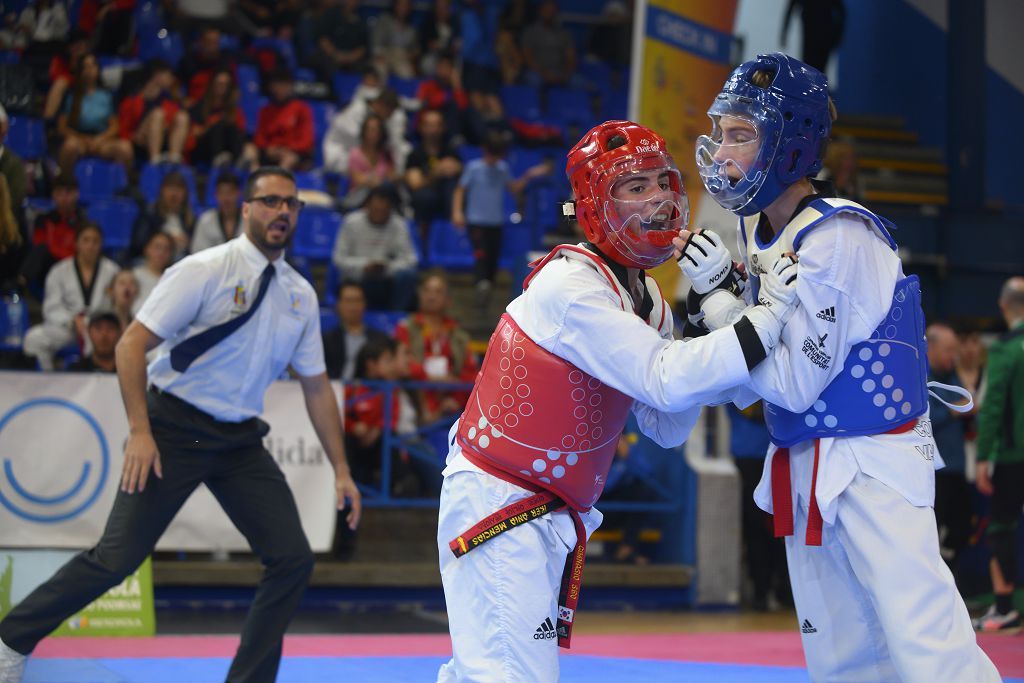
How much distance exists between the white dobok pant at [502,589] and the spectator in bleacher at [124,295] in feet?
19.5

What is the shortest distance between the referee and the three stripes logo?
280 centimetres

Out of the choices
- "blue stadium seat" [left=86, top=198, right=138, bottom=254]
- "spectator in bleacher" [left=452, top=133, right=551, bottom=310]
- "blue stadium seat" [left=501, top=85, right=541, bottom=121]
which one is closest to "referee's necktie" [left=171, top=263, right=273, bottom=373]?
"blue stadium seat" [left=86, top=198, right=138, bottom=254]

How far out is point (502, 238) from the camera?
1226 cm

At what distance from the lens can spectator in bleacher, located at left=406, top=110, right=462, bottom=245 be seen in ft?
39.0

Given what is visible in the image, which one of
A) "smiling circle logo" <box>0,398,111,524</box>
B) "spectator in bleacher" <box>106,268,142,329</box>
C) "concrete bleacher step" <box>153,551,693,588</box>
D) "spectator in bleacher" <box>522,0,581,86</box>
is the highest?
"spectator in bleacher" <box>522,0,581,86</box>

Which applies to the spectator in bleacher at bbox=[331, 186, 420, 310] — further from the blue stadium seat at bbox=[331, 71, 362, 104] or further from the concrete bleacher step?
the blue stadium seat at bbox=[331, 71, 362, 104]

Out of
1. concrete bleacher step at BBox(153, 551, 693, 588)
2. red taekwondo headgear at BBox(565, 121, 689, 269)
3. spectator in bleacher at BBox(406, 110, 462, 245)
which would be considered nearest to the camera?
red taekwondo headgear at BBox(565, 121, 689, 269)

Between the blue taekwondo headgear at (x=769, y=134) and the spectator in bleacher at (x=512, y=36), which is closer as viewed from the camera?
the blue taekwondo headgear at (x=769, y=134)

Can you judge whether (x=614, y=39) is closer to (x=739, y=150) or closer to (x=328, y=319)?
(x=328, y=319)

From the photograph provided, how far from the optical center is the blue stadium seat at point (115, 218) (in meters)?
10.7

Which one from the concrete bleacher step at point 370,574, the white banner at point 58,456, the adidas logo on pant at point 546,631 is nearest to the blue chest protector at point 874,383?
the adidas logo on pant at point 546,631

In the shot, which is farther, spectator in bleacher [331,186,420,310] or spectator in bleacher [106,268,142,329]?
spectator in bleacher [331,186,420,310]

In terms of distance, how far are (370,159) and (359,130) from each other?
2.15 feet

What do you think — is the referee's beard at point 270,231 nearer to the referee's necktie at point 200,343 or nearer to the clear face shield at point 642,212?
the referee's necktie at point 200,343
